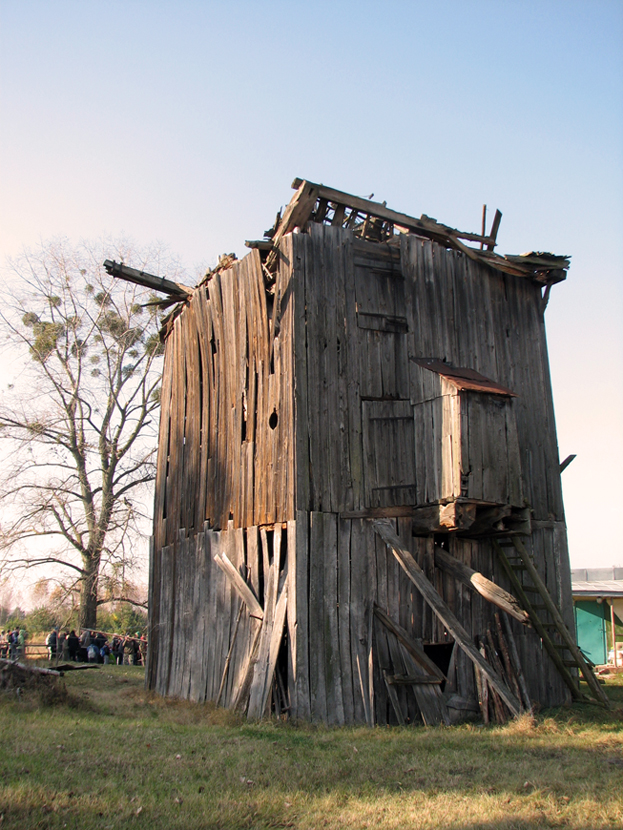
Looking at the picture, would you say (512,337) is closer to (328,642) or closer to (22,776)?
(328,642)

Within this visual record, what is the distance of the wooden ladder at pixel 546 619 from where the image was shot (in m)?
13.6

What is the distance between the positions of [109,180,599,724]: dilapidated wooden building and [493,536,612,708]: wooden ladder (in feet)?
0.16

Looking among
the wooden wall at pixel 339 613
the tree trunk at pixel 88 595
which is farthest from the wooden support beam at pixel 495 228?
the tree trunk at pixel 88 595

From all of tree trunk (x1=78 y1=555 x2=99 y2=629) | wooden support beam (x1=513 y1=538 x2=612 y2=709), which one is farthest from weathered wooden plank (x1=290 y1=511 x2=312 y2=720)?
tree trunk (x1=78 y1=555 x2=99 y2=629)

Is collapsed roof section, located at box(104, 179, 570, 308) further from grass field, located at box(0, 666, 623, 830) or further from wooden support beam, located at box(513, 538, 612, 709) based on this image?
grass field, located at box(0, 666, 623, 830)

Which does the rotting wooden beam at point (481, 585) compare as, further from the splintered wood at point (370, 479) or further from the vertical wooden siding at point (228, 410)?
the vertical wooden siding at point (228, 410)

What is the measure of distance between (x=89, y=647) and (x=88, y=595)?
3140 millimetres

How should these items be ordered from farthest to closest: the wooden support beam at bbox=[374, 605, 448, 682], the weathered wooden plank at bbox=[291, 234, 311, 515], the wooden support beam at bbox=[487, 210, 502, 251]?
the wooden support beam at bbox=[487, 210, 502, 251] → the weathered wooden plank at bbox=[291, 234, 311, 515] → the wooden support beam at bbox=[374, 605, 448, 682]

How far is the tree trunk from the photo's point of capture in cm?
2822

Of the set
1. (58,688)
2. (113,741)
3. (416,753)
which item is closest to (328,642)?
(416,753)

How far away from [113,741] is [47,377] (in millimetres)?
22996

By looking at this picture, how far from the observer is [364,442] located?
44.3ft

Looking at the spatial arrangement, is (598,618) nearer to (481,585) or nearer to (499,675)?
(499,675)

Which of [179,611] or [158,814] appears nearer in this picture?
[158,814]
